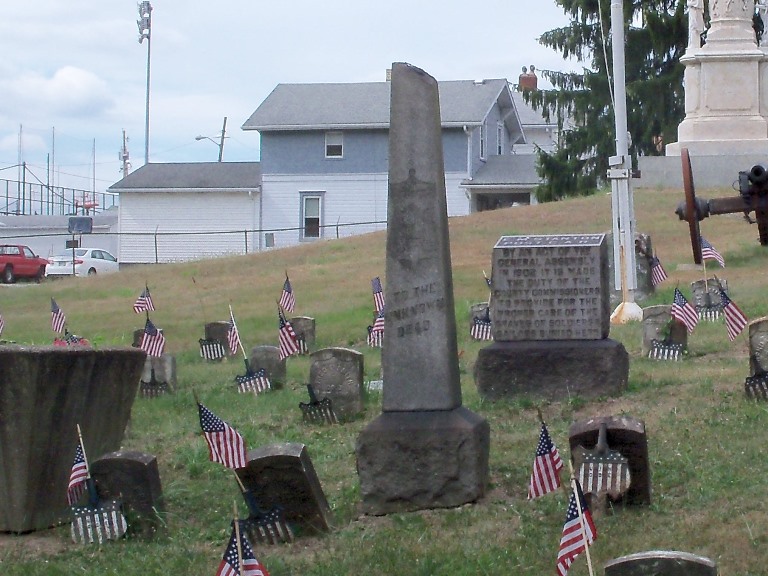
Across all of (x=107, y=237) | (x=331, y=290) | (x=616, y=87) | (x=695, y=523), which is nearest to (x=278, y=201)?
(x=107, y=237)

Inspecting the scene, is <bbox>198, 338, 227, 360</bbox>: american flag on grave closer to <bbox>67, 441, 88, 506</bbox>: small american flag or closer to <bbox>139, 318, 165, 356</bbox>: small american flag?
<bbox>139, 318, 165, 356</bbox>: small american flag

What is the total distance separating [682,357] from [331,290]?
10.5 meters

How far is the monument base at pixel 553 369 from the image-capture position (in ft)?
36.5

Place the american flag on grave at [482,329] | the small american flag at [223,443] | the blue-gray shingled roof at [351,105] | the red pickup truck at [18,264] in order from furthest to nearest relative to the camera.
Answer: the blue-gray shingled roof at [351,105]
the red pickup truck at [18,264]
the american flag on grave at [482,329]
the small american flag at [223,443]

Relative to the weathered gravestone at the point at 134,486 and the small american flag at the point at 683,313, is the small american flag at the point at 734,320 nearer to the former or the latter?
the small american flag at the point at 683,313

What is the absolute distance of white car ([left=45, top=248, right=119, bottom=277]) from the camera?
144 ft

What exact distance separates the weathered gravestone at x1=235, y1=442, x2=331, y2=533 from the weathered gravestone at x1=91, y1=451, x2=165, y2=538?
717 mm

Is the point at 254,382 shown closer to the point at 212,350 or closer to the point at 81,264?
the point at 212,350

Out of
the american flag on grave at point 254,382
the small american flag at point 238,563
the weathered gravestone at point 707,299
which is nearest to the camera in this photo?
the small american flag at point 238,563

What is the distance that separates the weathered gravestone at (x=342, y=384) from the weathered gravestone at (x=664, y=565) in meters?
6.21

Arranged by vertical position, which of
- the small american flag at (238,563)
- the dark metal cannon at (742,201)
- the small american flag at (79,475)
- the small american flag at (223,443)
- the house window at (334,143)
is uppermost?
the house window at (334,143)

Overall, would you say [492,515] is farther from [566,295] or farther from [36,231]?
[36,231]

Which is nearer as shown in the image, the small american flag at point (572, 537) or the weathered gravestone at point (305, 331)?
the small american flag at point (572, 537)

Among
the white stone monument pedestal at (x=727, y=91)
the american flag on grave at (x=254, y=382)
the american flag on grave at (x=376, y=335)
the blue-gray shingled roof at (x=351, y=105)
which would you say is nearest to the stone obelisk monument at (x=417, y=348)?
the american flag on grave at (x=254, y=382)
